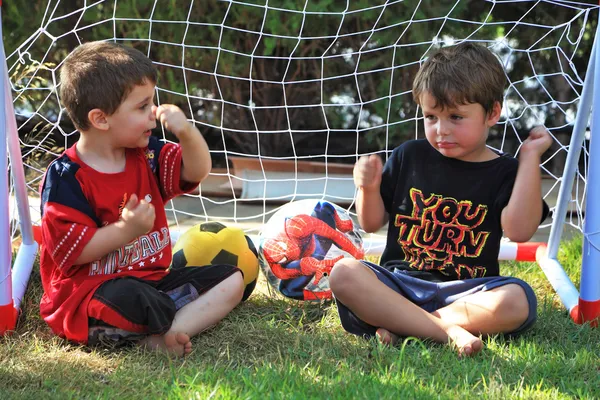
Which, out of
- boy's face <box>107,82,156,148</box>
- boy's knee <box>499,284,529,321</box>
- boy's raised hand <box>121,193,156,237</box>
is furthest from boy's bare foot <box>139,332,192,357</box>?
boy's knee <box>499,284,529,321</box>

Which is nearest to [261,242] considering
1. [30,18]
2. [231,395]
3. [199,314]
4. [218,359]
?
[199,314]

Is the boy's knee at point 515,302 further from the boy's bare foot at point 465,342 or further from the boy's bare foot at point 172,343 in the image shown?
the boy's bare foot at point 172,343

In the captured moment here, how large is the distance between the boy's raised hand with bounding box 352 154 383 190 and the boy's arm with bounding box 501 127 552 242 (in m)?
0.40

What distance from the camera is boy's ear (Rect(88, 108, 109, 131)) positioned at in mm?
2402

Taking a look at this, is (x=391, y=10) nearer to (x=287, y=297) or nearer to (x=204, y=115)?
(x=204, y=115)

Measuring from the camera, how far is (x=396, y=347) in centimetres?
235

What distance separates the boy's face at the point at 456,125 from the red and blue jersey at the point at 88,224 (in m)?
0.78

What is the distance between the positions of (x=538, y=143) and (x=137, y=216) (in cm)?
118

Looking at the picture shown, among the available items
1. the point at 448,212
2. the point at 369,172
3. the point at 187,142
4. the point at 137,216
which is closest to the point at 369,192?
the point at 369,172

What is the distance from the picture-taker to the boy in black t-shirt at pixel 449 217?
2.36 meters

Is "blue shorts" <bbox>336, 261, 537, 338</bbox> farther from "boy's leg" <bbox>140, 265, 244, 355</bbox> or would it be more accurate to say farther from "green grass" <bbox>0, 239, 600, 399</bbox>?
"boy's leg" <bbox>140, 265, 244, 355</bbox>

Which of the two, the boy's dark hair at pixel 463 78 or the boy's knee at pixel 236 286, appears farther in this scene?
the boy's knee at pixel 236 286

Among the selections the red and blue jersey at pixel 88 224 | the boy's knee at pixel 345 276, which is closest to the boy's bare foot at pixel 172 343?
the red and blue jersey at pixel 88 224

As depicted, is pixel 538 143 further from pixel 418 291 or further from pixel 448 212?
pixel 418 291
